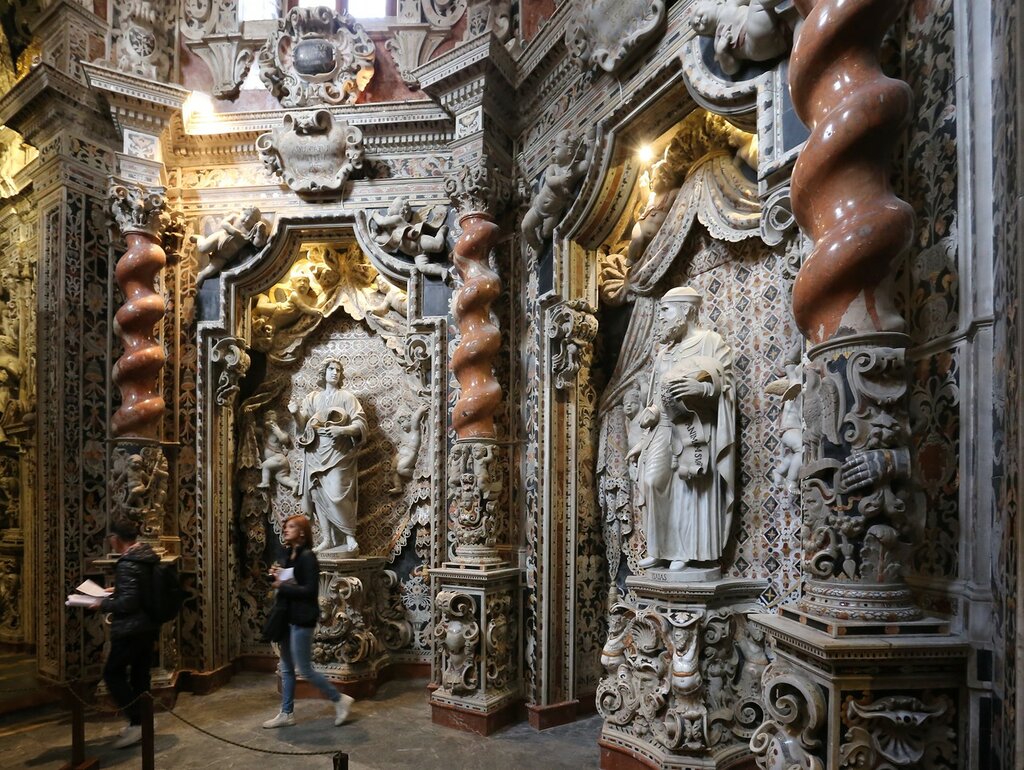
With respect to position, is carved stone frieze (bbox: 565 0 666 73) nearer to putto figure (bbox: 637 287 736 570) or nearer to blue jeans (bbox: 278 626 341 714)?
putto figure (bbox: 637 287 736 570)

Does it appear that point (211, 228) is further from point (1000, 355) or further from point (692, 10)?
point (1000, 355)

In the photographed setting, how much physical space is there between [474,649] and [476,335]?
2435 millimetres

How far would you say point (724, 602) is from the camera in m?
3.96

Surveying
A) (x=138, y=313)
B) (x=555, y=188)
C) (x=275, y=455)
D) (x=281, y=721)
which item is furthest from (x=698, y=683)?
(x=138, y=313)

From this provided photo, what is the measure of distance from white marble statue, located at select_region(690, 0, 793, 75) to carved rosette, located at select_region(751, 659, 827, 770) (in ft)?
9.39

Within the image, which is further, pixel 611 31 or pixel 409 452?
pixel 409 452

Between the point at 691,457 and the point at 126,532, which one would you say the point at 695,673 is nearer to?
the point at 691,457

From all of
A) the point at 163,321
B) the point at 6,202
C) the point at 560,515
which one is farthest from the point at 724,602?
the point at 6,202

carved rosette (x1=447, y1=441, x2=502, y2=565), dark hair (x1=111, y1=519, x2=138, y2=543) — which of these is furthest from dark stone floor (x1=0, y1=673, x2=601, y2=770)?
dark hair (x1=111, y1=519, x2=138, y2=543)

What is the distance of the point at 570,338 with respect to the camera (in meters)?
5.17

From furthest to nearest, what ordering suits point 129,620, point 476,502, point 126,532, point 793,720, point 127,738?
1. point 476,502
2. point 127,738
3. point 126,532
4. point 129,620
5. point 793,720

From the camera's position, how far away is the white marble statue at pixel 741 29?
3320 mm

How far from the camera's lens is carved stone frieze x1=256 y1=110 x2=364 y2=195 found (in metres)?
6.30

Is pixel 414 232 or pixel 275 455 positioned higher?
pixel 414 232
